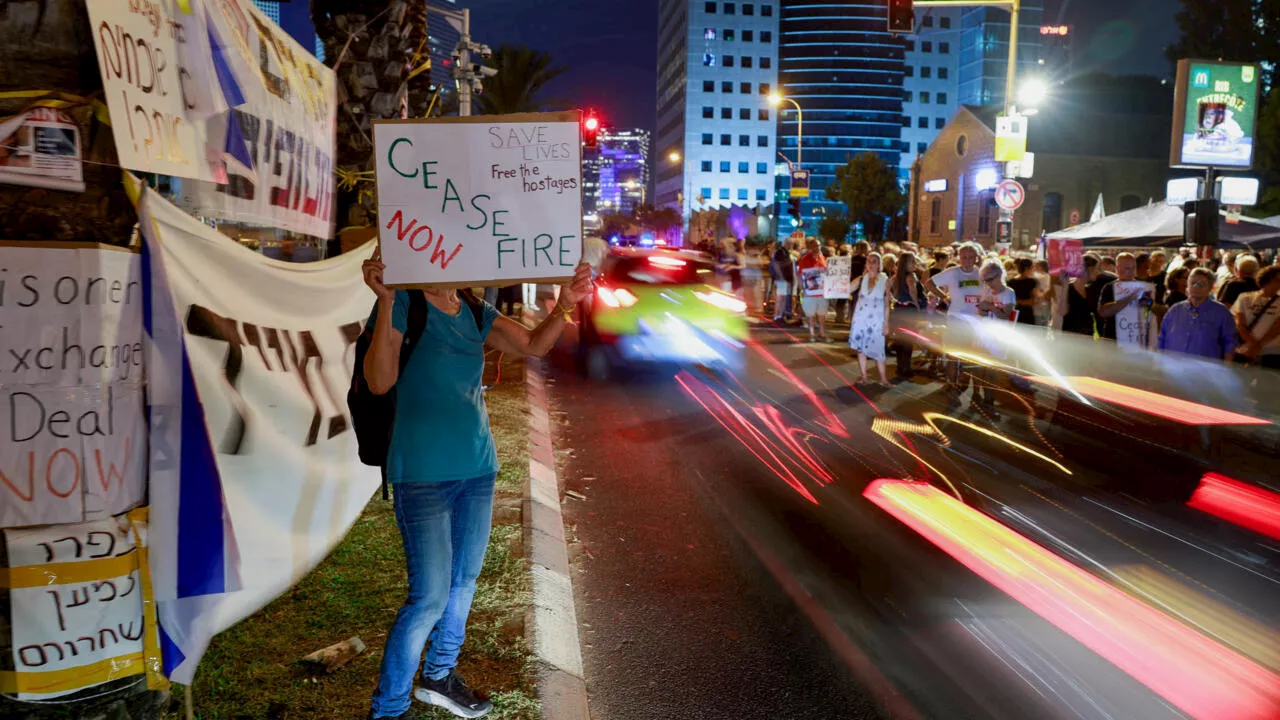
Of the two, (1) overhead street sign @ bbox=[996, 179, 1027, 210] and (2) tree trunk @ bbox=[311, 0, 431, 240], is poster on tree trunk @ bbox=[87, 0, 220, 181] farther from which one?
(1) overhead street sign @ bbox=[996, 179, 1027, 210]

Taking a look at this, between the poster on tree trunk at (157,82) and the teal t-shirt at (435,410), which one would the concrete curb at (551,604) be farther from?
the poster on tree trunk at (157,82)

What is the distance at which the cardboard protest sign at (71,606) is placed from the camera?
3.02 metres

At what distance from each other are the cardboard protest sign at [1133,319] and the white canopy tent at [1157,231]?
35.6 ft

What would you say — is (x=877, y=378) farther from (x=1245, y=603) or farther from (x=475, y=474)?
(x=475, y=474)

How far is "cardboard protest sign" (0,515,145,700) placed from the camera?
3.02 m

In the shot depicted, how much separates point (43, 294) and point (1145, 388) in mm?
11632

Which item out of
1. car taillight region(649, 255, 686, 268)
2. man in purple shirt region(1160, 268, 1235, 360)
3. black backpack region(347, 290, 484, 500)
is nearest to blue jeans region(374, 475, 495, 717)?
black backpack region(347, 290, 484, 500)

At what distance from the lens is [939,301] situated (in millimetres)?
12828

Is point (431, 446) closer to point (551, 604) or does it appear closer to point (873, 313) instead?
point (551, 604)

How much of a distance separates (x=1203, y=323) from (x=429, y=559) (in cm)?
875

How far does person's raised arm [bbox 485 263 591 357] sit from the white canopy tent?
2064 cm

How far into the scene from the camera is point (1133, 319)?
11.0m

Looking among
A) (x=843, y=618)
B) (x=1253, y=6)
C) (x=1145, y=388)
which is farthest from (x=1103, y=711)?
(x=1253, y=6)

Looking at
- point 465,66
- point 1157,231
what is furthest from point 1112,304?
point 465,66
